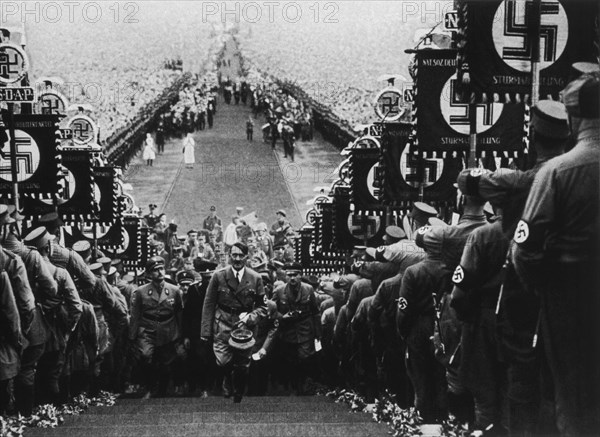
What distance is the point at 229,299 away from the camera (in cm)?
1306

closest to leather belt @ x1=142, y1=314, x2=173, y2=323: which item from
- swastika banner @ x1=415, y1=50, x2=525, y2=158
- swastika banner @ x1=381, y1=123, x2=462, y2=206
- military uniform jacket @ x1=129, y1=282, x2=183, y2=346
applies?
military uniform jacket @ x1=129, y1=282, x2=183, y2=346

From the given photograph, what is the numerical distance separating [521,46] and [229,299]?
463 cm

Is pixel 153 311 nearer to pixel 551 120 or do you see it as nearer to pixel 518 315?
pixel 518 315

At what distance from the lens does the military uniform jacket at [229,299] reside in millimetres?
13039

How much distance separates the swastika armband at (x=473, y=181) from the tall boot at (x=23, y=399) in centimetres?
466

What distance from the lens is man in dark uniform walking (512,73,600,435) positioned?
5.70 meters

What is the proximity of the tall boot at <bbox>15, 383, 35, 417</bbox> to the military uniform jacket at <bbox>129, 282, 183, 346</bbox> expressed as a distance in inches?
153

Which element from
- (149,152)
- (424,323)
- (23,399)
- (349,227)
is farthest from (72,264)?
(149,152)

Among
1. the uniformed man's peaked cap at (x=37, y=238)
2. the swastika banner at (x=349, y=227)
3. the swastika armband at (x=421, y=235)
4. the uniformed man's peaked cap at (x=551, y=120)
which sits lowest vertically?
the swastika banner at (x=349, y=227)

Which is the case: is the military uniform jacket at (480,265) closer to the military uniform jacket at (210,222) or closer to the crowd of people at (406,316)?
the crowd of people at (406,316)

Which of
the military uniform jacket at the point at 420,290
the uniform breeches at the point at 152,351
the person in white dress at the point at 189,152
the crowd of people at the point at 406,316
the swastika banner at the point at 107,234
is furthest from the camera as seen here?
the person in white dress at the point at 189,152

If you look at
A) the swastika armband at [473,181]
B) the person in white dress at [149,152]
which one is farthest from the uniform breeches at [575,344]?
the person in white dress at [149,152]

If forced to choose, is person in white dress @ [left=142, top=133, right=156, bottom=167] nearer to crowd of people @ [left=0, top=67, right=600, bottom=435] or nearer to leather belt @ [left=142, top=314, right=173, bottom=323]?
crowd of people @ [left=0, top=67, right=600, bottom=435]

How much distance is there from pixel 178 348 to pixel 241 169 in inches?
1347
